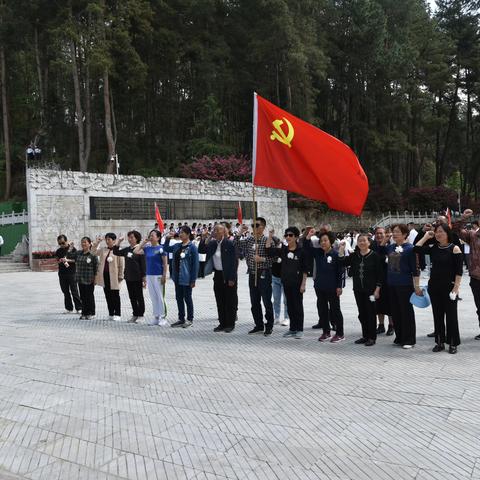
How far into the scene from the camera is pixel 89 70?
29.3 metres

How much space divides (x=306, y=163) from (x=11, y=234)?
793 inches

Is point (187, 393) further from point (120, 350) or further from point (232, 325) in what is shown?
point (232, 325)

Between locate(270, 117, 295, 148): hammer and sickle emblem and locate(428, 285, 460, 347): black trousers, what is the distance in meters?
2.78

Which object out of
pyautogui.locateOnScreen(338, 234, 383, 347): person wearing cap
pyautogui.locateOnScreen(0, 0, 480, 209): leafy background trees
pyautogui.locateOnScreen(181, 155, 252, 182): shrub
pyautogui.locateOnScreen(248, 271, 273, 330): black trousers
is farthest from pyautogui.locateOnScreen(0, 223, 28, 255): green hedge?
pyautogui.locateOnScreen(338, 234, 383, 347): person wearing cap

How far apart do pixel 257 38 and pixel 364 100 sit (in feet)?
38.4

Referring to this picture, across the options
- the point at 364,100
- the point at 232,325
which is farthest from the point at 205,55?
the point at 232,325

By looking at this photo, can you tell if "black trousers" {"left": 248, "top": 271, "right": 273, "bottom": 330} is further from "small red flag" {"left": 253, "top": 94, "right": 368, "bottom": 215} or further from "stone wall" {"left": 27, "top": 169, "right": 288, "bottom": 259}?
"stone wall" {"left": 27, "top": 169, "right": 288, "bottom": 259}

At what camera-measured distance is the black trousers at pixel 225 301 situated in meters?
7.76

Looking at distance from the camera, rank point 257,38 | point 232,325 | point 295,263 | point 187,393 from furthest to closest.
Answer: point 257,38 < point 232,325 < point 295,263 < point 187,393

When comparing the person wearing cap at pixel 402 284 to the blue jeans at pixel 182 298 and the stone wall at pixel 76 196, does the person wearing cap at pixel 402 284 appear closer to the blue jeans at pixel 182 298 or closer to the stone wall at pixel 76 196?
the blue jeans at pixel 182 298

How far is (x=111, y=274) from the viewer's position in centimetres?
886

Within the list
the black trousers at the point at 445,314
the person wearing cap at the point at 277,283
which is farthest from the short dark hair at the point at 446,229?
the person wearing cap at the point at 277,283

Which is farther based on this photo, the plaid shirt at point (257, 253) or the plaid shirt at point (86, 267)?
the plaid shirt at point (86, 267)

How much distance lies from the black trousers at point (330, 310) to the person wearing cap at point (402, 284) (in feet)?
2.34
